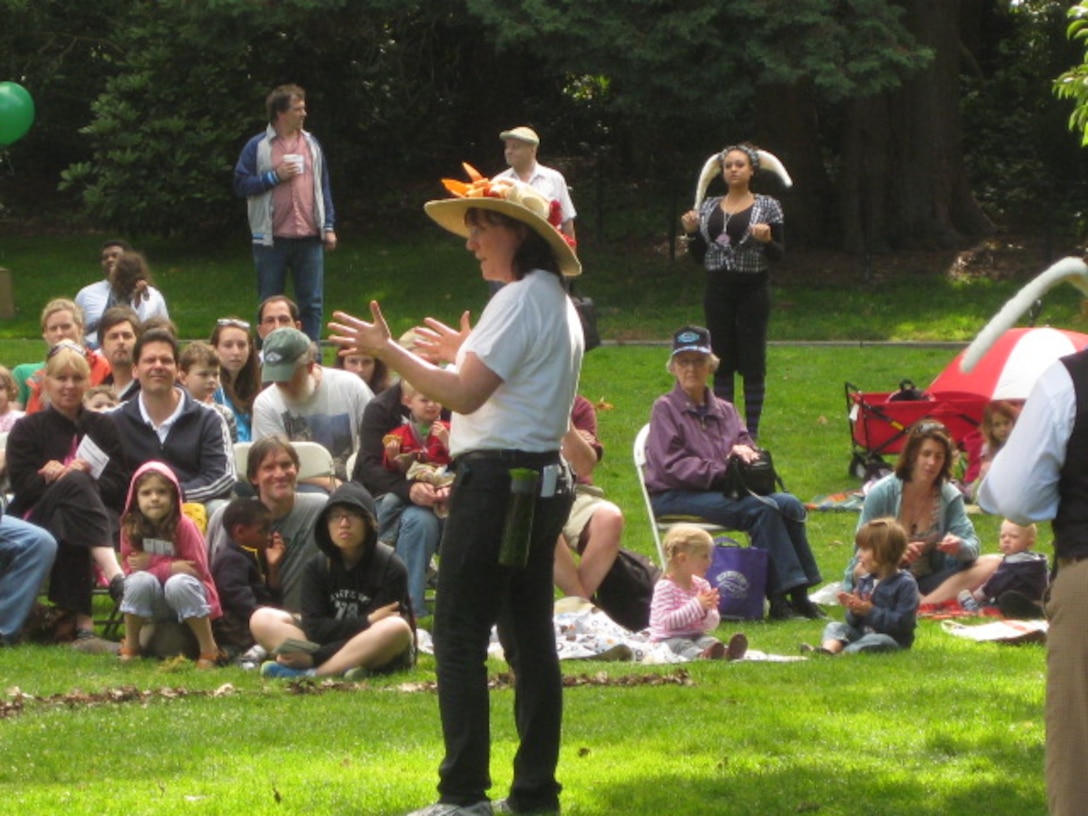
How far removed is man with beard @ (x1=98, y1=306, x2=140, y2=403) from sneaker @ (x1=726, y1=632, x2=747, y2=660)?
4.22 metres

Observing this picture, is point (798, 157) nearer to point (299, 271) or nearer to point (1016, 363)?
point (299, 271)

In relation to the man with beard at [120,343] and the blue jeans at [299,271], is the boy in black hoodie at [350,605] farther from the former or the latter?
the blue jeans at [299,271]

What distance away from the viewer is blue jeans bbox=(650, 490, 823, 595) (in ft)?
36.6

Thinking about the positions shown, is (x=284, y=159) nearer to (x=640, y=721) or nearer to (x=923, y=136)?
(x=640, y=721)

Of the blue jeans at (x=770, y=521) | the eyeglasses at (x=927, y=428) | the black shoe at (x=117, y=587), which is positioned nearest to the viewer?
the black shoe at (x=117, y=587)

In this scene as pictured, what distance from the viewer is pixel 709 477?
11414 millimetres

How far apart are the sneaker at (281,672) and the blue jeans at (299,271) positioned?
703 cm

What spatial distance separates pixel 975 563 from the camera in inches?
441

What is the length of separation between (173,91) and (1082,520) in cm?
2118

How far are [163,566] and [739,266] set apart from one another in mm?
6128

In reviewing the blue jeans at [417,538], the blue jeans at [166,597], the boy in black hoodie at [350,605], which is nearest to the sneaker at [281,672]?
the boy in black hoodie at [350,605]

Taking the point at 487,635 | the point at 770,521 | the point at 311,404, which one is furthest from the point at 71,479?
the point at 487,635

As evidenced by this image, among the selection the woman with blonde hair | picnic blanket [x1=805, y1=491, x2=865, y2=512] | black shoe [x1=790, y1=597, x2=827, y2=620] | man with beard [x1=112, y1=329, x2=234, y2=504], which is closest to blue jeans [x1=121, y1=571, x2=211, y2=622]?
the woman with blonde hair

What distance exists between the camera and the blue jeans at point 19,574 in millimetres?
10266
